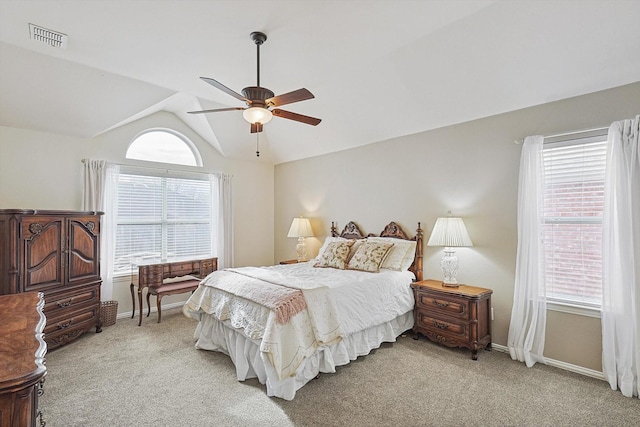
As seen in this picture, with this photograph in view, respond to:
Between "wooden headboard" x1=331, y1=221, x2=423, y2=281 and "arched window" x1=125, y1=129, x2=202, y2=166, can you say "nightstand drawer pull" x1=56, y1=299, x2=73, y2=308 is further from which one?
"wooden headboard" x1=331, y1=221, x2=423, y2=281

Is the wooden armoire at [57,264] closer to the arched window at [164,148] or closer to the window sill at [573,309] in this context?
the arched window at [164,148]

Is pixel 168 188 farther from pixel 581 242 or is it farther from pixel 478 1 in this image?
pixel 581 242

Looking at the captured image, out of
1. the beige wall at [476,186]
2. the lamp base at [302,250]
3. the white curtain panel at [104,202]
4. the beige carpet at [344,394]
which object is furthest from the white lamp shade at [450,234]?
the white curtain panel at [104,202]

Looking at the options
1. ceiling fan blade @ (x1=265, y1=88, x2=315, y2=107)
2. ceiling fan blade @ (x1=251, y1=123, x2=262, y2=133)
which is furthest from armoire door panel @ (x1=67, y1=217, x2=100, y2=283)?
ceiling fan blade @ (x1=265, y1=88, x2=315, y2=107)

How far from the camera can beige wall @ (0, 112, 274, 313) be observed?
13.0ft

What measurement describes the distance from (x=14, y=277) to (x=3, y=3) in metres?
2.46

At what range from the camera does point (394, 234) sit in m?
4.50

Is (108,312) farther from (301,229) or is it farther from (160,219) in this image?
(301,229)

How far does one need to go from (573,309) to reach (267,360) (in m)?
2.88

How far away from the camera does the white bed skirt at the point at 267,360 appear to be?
8.54 feet

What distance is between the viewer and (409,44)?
10.3ft

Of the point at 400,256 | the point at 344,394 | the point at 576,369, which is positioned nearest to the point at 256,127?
the point at 400,256

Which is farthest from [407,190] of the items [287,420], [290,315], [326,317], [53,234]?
[53,234]

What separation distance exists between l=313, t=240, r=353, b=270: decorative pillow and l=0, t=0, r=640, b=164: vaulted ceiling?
5.65 ft
